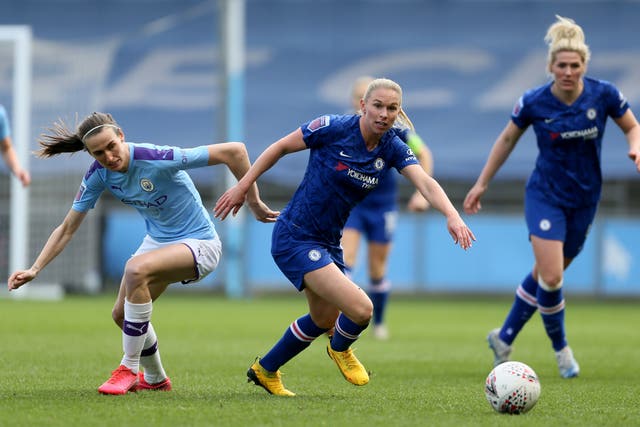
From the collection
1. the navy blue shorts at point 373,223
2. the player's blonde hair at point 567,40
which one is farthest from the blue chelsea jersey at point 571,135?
the navy blue shorts at point 373,223

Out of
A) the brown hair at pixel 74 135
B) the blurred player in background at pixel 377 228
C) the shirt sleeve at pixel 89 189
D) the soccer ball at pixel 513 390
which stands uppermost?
the brown hair at pixel 74 135

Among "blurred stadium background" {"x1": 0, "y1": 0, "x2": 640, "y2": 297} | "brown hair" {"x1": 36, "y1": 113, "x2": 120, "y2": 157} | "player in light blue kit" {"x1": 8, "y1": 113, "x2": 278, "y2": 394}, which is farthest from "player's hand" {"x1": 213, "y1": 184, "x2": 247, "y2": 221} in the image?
"blurred stadium background" {"x1": 0, "y1": 0, "x2": 640, "y2": 297}

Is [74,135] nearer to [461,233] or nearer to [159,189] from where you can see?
[159,189]

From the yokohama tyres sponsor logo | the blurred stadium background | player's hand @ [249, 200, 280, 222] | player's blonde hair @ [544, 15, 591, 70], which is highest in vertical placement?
player's blonde hair @ [544, 15, 591, 70]

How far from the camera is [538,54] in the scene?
89.1 ft

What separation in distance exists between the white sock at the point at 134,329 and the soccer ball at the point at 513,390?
1.89 m

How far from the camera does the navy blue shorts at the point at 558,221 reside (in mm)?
7660

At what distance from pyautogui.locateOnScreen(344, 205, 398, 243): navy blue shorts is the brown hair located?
4985 millimetres

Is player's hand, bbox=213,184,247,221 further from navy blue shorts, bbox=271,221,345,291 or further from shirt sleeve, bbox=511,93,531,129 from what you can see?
shirt sleeve, bbox=511,93,531,129

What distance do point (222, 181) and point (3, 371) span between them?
13.4 m

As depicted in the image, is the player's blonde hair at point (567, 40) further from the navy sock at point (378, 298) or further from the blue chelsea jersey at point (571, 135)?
the navy sock at point (378, 298)

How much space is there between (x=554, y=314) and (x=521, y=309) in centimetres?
40

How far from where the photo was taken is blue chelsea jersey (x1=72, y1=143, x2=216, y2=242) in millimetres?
6309

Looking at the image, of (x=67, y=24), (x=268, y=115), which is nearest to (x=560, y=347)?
(x=268, y=115)
